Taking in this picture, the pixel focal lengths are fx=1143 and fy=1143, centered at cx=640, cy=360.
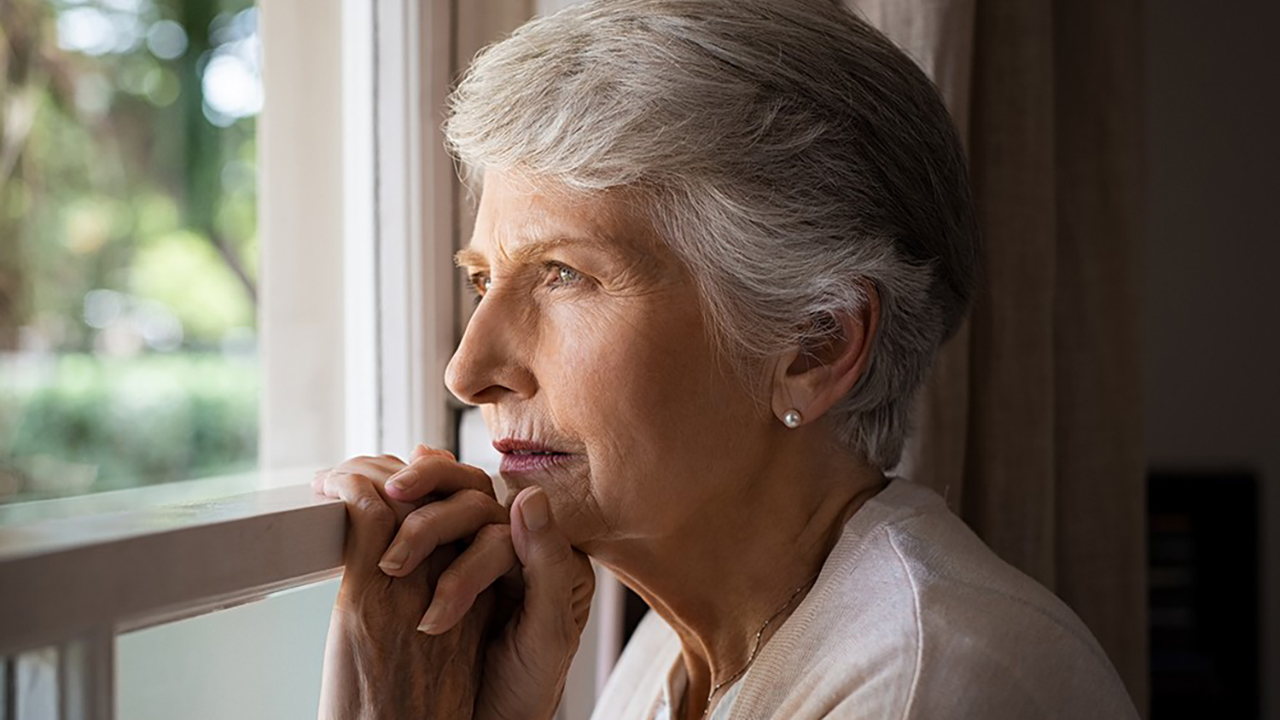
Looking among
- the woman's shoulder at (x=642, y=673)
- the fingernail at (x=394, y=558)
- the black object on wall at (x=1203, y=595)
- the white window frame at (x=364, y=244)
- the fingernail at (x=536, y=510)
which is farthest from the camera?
the black object on wall at (x=1203, y=595)

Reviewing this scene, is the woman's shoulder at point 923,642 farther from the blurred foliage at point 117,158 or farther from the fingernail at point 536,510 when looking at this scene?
the blurred foliage at point 117,158

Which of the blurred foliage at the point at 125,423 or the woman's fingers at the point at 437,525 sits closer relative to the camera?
the woman's fingers at the point at 437,525

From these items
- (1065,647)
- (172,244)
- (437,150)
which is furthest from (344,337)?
(1065,647)

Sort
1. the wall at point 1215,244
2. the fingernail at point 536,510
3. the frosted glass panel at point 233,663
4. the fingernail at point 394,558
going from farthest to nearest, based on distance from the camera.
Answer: the wall at point 1215,244 < the fingernail at point 536,510 < the fingernail at point 394,558 < the frosted glass panel at point 233,663

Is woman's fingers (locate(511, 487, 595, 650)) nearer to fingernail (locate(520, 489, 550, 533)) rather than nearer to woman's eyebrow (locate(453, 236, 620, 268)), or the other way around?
fingernail (locate(520, 489, 550, 533))

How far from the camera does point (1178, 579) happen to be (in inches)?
114

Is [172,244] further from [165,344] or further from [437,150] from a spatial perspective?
[437,150]

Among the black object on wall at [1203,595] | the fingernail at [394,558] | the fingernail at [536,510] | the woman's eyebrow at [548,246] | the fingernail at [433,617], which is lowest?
the black object on wall at [1203,595]

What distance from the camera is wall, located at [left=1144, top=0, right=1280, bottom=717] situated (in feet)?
9.91

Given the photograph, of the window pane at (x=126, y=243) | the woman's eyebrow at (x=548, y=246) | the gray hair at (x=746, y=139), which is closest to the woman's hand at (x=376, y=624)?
the woman's eyebrow at (x=548, y=246)

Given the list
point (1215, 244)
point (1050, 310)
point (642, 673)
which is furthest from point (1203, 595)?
point (642, 673)

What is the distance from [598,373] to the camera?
3.24 ft

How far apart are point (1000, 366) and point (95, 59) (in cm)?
129

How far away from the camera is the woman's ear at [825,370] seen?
1054 millimetres
